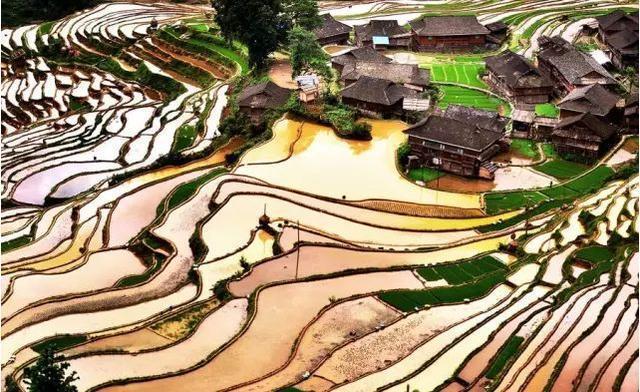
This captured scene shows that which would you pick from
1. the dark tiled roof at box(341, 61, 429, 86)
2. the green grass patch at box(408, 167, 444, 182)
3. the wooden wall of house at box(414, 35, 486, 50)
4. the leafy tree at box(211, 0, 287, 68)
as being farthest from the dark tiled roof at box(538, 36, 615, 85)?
the leafy tree at box(211, 0, 287, 68)

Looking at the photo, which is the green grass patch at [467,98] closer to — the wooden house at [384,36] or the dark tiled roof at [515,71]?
the dark tiled roof at [515,71]

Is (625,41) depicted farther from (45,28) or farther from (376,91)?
(45,28)

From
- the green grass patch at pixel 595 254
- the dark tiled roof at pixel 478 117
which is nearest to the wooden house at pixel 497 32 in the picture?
the dark tiled roof at pixel 478 117

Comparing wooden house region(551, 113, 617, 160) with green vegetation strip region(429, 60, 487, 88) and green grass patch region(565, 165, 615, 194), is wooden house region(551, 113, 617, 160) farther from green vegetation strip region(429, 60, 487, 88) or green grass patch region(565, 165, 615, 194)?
green vegetation strip region(429, 60, 487, 88)

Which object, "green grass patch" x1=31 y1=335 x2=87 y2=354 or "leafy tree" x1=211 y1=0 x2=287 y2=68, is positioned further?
"leafy tree" x1=211 y1=0 x2=287 y2=68

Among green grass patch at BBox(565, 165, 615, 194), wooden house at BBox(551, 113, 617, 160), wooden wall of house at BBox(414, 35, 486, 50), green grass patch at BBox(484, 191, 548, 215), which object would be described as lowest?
green grass patch at BBox(484, 191, 548, 215)

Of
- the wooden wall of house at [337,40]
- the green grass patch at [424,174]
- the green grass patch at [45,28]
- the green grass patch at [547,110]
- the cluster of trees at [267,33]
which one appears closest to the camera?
the green grass patch at [424,174]
